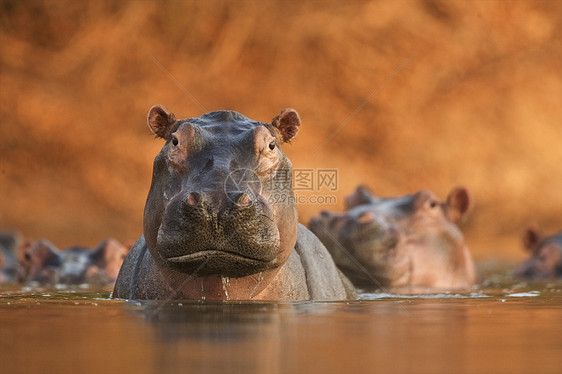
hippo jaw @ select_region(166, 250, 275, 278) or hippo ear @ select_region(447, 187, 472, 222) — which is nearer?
hippo jaw @ select_region(166, 250, 275, 278)

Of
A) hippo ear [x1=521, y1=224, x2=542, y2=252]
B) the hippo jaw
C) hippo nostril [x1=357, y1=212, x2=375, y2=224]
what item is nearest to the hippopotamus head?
the hippo jaw

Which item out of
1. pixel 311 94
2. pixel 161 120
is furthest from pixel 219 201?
pixel 311 94

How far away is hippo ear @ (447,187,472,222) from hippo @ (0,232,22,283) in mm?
4693

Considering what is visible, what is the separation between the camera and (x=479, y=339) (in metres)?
3.59

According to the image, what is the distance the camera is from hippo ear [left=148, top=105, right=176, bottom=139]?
230 inches

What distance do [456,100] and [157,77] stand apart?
7359 mm

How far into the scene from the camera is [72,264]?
10.3m

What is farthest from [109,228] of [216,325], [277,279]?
[216,325]

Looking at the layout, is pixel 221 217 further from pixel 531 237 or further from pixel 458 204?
pixel 531 237

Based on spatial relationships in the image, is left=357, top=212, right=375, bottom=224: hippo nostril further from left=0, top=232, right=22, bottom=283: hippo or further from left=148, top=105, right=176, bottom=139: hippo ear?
left=0, top=232, right=22, bottom=283: hippo

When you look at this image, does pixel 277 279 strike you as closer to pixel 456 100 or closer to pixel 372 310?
pixel 372 310

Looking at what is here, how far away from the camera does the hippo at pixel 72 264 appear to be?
996cm

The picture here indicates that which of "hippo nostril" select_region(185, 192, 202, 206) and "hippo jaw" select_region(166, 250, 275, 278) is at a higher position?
"hippo nostril" select_region(185, 192, 202, 206)

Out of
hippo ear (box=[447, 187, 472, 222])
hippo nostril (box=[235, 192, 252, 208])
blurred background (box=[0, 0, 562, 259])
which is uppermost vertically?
blurred background (box=[0, 0, 562, 259])
